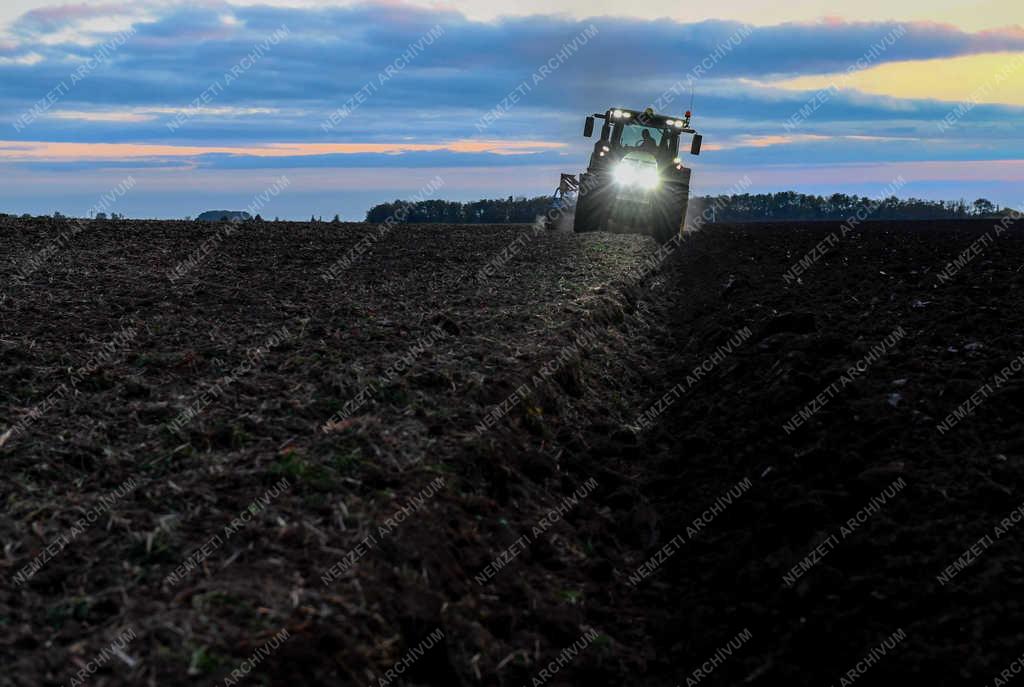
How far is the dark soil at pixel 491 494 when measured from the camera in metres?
4.07

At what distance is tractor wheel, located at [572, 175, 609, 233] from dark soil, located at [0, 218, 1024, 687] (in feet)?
50.0

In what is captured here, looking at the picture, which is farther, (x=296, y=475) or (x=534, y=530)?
(x=534, y=530)

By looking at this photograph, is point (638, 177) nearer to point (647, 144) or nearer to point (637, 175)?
point (637, 175)

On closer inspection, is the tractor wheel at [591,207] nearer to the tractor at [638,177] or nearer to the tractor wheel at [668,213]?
the tractor at [638,177]

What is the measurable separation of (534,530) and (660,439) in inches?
107

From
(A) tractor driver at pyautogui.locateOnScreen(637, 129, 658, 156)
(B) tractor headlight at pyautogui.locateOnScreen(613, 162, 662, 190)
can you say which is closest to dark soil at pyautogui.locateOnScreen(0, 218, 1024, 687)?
(B) tractor headlight at pyautogui.locateOnScreen(613, 162, 662, 190)

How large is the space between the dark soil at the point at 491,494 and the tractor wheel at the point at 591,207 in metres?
15.2

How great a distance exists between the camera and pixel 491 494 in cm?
592

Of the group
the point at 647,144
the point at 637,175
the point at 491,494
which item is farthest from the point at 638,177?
the point at 491,494

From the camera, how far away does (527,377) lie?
7.85m

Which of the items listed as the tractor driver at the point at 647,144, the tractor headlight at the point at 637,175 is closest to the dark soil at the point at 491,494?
the tractor headlight at the point at 637,175

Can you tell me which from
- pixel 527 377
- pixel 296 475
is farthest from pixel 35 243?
pixel 296 475

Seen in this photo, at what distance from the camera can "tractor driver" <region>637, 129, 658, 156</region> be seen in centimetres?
2589

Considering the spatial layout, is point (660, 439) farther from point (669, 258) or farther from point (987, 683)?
point (669, 258)
